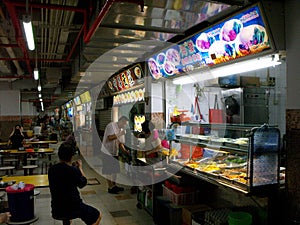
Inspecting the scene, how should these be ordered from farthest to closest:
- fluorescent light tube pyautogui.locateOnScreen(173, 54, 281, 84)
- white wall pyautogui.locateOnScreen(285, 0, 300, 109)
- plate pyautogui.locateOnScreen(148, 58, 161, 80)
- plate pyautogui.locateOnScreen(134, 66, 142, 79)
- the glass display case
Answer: plate pyautogui.locateOnScreen(134, 66, 142, 79) < plate pyautogui.locateOnScreen(148, 58, 161, 80) < fluorescent light tube pyautogui.locateOnScreen(173, 54, 281, 84) < the glass display case < white wall pyautogui.locateOnScreen(285, 0, 300, 109)

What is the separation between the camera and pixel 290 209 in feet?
11.3

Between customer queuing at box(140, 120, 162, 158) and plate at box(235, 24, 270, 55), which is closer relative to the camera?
plate at box(235, 24, 270, 55)

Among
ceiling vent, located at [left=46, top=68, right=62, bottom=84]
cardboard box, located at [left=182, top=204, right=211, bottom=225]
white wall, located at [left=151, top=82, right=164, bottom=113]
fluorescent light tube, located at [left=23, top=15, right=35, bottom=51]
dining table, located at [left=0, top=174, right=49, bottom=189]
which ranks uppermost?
ceiling vent, located at [left=46, top=68, right=62, bottom=84]

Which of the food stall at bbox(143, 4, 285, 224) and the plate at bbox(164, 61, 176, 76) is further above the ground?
the plate at bbox(164, 61, 176, 76)

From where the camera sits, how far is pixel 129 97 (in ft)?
32.6

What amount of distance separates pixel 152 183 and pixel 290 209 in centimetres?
304

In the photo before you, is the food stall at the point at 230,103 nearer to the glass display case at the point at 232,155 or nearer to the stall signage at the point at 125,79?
the glass display case at the point at 232,155

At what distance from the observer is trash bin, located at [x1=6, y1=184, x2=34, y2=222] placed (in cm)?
438

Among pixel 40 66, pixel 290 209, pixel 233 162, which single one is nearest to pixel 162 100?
pixel 233 162

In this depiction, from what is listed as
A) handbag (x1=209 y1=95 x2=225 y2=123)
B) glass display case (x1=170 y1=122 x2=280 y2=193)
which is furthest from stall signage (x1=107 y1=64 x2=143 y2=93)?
handbag (x1=209 y1=95 x2=225 y2=123)

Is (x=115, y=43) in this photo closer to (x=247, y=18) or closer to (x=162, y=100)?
(x=162, y=100)

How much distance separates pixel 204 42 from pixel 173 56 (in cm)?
127

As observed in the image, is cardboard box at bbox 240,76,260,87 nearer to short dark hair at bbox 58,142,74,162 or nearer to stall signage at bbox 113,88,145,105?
short dark hair at bbox 58,142,74,162

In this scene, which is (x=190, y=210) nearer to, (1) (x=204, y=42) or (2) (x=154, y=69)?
(1) (x=204, y=42)
